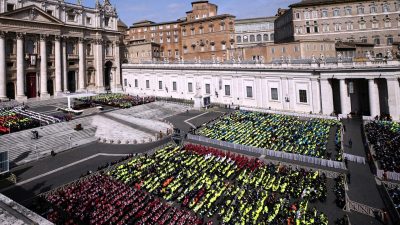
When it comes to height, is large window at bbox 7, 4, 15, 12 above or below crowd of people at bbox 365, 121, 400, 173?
above

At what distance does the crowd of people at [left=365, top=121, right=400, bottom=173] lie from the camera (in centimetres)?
2297

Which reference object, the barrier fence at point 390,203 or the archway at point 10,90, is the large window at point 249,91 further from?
the archway at point 10,90

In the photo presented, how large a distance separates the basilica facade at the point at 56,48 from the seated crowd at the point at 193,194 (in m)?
43.4

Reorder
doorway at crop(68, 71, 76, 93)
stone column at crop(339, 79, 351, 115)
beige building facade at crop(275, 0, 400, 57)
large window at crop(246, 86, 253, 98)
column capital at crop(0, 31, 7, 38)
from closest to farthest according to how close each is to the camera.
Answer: stone column at crop(339, 79, 351, 115)
large window at crop(246, 86, 253, 98)
column capital at crop(0, 31, 7, 38)
beige building facade at crop(275, 0, 400, 57)
doorway at crop(68, 71, 76, 93)

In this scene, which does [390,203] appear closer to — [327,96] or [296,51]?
[327,96]

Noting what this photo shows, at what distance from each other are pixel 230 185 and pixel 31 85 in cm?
5378

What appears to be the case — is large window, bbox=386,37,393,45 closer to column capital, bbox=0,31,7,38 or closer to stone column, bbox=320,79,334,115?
stone column, bbox=320,79,334,115

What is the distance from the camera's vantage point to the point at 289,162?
2545cm

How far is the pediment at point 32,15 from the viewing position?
53.0 m

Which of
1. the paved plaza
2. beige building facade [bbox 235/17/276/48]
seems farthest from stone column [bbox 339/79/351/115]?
beige building facade [bbox 235/17/276/48]

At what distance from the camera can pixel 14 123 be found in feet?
117

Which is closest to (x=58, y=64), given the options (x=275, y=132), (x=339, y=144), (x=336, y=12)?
(x=275, y=132)

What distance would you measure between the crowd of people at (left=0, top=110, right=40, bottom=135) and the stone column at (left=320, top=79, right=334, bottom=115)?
41.0 metres

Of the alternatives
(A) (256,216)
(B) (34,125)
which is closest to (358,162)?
(A) (256,216)
